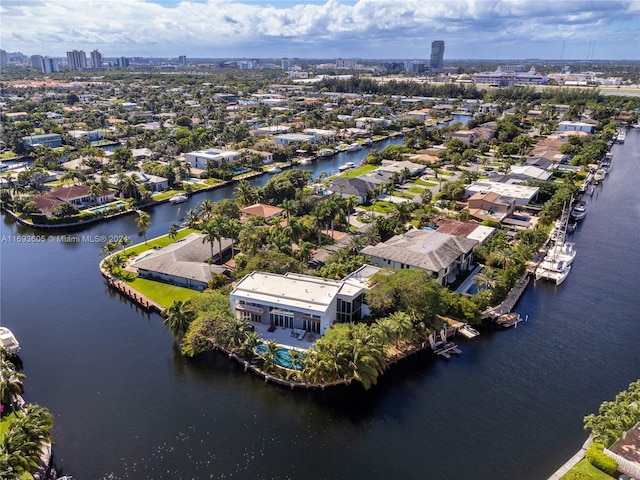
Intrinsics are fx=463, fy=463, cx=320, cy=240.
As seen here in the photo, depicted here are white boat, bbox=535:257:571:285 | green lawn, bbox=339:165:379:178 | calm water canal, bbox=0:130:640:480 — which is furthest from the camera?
green lawn, bbox=339:165:379:178

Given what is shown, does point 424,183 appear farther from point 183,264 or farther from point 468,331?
point 183,264

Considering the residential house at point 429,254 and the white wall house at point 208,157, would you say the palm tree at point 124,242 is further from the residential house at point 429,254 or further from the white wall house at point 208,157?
the white wall house at point 208,157

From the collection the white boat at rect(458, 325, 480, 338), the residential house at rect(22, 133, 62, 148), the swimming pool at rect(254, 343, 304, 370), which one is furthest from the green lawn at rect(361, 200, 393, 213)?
the residential house at rect(22, 133, 62, 148)

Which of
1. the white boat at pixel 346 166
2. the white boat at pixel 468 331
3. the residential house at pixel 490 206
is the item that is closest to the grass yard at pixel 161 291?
the white boat at pixel 468 331

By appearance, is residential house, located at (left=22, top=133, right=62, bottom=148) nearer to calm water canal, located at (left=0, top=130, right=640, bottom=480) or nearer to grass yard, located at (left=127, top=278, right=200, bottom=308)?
calm water canal, located at (left=0, top=130, right=640, bottom=480)

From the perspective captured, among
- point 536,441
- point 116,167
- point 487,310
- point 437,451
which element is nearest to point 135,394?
point 437,451

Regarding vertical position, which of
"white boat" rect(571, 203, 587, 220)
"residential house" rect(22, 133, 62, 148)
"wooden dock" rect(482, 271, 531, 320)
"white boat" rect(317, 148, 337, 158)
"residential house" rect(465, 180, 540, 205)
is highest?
"residential house" rect(22, 133, 62, 148)

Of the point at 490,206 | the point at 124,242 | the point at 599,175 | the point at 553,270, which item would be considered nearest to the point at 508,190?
the point at 490,206
